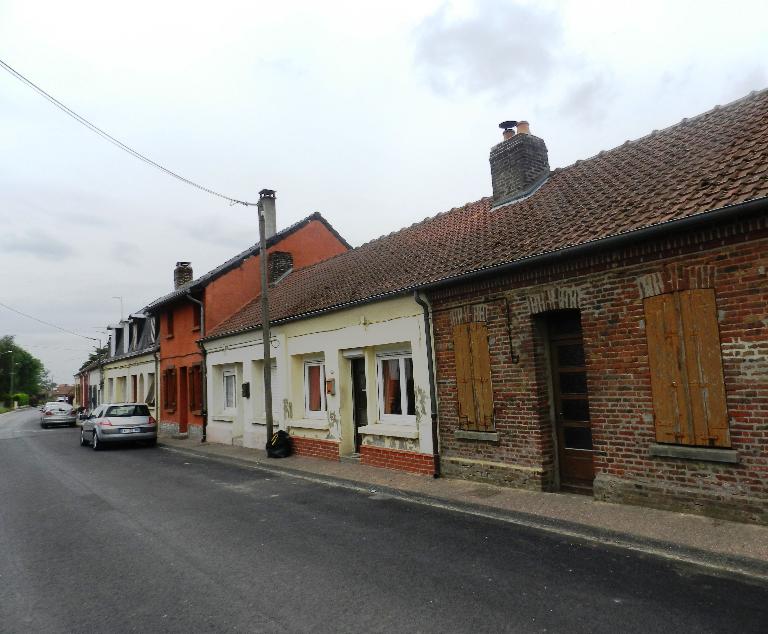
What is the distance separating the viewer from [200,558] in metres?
5.57

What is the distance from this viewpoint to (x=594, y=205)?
8328 mm

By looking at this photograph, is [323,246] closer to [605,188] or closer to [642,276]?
[605,188]

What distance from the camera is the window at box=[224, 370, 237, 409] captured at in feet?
55.5

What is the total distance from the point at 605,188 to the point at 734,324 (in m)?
3.77

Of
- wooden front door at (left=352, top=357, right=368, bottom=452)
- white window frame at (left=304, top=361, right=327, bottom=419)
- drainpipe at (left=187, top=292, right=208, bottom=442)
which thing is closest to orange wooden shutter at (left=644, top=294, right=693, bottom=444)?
wooden front door at (left=352, top=357, right=368, bottom=452)

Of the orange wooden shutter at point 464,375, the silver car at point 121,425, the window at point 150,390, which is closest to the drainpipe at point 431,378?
the orange wooden shutter at point 464,375

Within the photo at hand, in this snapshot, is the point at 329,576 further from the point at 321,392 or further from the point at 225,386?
the point at 225,386

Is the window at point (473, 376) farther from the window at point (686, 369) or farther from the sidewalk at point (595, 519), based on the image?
the window at point (686, 369)

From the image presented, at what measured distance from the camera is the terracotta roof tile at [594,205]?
21.8 ft

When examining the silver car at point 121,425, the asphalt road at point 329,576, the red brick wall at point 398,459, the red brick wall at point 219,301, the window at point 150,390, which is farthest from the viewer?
the window at point 150,390

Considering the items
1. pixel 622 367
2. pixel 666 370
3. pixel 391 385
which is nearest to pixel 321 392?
pixel 391 385

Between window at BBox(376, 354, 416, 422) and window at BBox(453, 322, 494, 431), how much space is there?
4.66ft

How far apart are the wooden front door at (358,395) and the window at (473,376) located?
3.26 meters

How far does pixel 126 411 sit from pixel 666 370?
1685 centimetres
